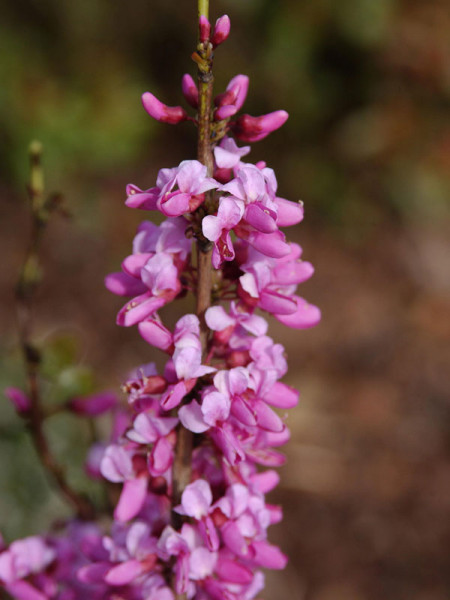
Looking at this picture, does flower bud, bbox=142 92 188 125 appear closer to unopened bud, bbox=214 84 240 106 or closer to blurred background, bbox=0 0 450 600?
unopened bud, bbox=214 84 240 106

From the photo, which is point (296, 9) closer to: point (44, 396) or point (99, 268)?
point (99, 268)

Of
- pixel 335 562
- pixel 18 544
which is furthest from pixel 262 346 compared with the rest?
pixel 335 562

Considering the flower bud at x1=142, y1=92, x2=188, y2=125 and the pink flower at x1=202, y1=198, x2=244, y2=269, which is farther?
the flower bud at x1=142, y1=92, x2=188, y2=125

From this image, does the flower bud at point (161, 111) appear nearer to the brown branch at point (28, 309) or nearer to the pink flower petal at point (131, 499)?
the brown branch at point (28, 309)

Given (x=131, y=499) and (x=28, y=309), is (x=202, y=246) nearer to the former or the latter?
(x=131, y=499)

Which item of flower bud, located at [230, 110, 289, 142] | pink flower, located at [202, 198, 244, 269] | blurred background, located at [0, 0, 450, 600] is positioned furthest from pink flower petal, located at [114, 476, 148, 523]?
blurred background, located at [0, 0, 450, 600]

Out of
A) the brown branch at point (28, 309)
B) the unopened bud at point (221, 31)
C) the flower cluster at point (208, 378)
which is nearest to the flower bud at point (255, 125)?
the flower cluster at point (208, 378)

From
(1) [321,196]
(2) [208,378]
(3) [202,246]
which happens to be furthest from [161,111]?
(1) [321,196]
